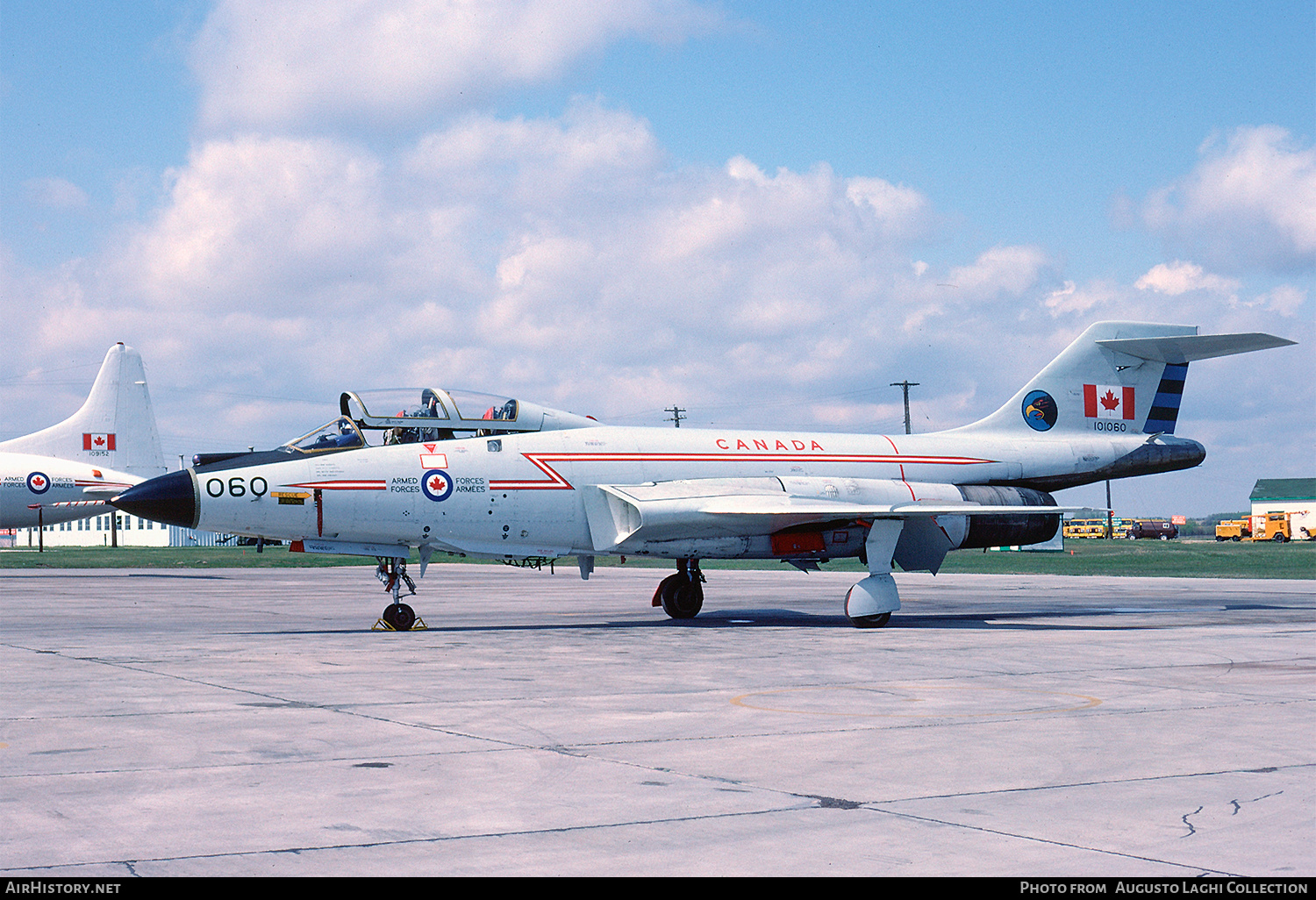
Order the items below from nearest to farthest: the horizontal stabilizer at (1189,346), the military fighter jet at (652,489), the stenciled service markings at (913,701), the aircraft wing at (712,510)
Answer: the stenciled service markings at (913,701)
the military fighter jet at (652,489)
the aircraft wing at (712,510)
the horizontal stabilizer at (1189,346)

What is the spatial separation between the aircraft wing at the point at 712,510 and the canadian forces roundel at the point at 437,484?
91.1 inches

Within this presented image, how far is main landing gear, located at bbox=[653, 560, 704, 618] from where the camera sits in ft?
73.6

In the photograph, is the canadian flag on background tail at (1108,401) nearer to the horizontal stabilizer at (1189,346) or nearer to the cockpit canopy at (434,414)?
the horizontal stabilizer at (1189,346)

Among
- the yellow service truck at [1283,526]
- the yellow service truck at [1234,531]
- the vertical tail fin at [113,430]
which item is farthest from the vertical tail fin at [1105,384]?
the yellow service truck at [1234,531]

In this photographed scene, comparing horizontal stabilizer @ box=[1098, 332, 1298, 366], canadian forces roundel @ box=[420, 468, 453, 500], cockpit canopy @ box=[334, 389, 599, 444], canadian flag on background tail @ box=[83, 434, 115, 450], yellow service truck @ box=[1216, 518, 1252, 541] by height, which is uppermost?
canadian flag on background tail @ box=[83, 434, 115, 450]

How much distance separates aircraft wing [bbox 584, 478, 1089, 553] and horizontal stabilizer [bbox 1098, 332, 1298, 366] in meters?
5.89

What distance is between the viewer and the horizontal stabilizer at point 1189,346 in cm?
2355

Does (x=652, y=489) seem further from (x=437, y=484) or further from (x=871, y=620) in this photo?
(x=871, y=620)

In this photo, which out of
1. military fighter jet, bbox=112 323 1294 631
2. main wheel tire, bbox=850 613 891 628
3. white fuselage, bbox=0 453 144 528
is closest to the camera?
military fighter jet, bbox=112 323 1294 631

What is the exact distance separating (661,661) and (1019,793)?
787cm

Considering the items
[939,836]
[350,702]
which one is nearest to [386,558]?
[350,702]
